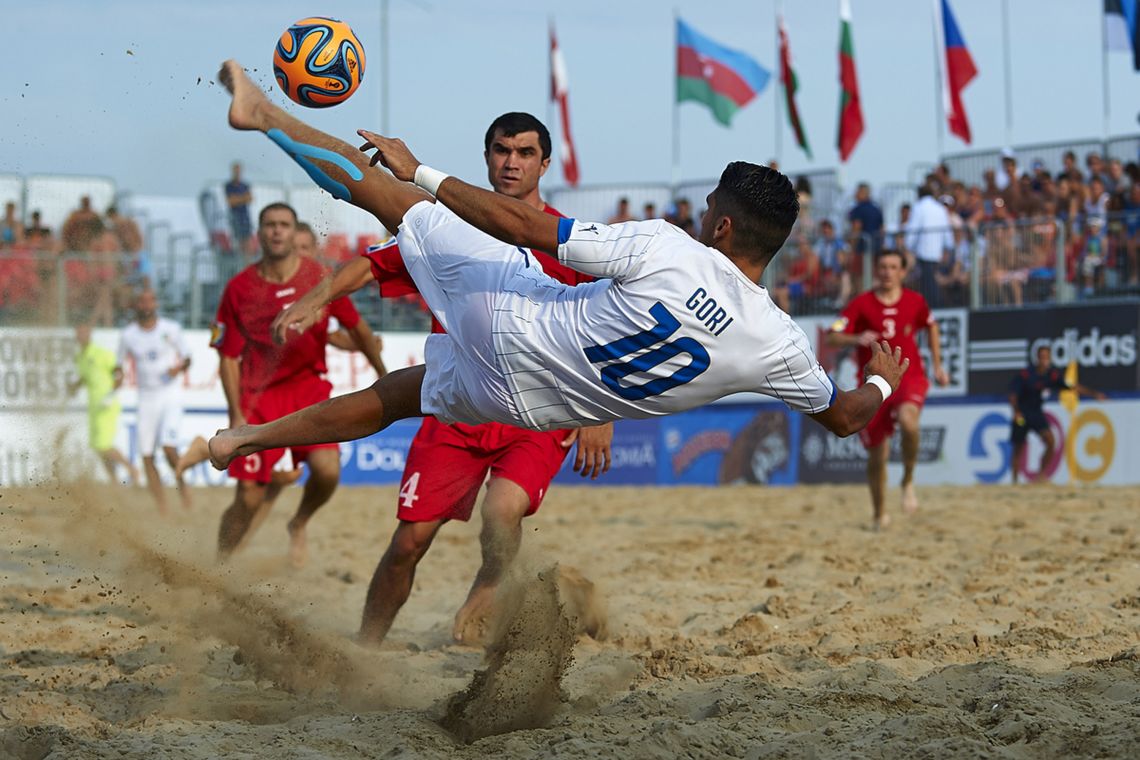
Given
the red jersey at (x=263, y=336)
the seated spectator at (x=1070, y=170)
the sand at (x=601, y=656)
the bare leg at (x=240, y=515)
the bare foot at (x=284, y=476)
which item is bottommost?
the sand at (x=601, y=656)

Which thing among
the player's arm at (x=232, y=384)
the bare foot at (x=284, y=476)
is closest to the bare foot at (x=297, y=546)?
the bare foot at (x=284, y=476)

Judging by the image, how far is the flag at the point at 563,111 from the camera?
88.0 ft

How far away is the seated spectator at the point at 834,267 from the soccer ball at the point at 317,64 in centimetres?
1407

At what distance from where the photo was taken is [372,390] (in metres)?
5.26

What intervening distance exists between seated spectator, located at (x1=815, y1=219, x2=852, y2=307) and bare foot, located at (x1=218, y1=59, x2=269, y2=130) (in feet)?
46.6

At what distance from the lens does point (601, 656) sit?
584cm

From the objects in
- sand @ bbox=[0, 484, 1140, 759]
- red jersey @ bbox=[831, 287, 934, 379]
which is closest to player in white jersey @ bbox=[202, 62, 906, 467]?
sand @ bbox=[0, 484, 1140, 759]

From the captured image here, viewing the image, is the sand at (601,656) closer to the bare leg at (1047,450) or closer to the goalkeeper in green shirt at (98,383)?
the goalkeeper in green shirt at (98,383)

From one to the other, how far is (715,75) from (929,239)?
8.82 meters

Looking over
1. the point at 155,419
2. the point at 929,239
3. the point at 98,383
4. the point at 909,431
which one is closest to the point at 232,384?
the point at 909,431

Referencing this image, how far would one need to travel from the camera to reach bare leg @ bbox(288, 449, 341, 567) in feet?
27.3

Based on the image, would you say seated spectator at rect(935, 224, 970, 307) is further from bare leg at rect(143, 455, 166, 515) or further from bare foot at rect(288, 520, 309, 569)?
bare foot at rect(288, 520, 309, 569)

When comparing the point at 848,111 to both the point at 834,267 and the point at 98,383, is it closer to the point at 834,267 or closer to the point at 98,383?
the point at 834,267

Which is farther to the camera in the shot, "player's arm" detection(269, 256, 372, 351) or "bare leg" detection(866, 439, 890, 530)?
"bare leg" detection(866, 439, 890, 530)
